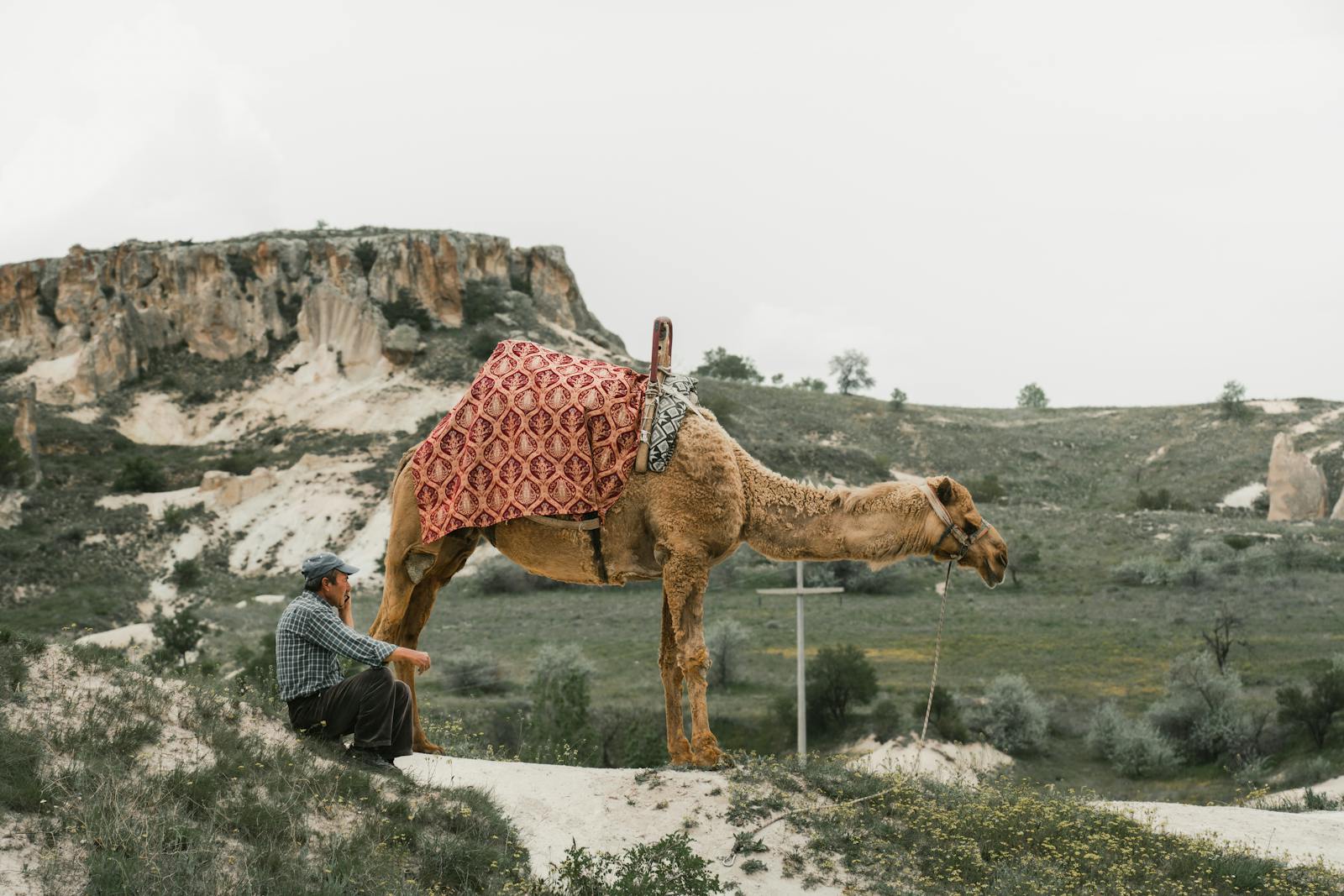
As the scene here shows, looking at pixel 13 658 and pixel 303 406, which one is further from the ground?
pixel 303 406

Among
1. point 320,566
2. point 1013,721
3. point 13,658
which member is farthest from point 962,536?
point 1013,721

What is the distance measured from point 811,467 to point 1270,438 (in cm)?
3361

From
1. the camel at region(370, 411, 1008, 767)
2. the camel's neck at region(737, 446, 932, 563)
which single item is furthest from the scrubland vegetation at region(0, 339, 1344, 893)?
the camel's neck at region(737, 446, 932, 563)

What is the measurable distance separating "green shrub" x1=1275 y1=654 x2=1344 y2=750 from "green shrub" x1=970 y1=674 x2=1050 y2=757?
475 centimetres

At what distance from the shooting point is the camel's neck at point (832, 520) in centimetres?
880

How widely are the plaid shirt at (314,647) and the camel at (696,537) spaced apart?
1334mm

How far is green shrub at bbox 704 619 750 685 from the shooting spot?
29.4 metres

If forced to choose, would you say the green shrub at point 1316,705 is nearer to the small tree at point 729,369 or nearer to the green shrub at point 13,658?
the green shrub at point 13,658

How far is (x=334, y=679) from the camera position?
7695mm

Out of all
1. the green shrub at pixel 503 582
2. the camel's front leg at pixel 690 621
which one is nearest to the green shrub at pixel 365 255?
the green shrub at pixel 503 582

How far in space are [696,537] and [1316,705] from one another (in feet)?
63.3

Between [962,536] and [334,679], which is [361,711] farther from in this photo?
[962,536]

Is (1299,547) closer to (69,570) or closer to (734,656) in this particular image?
(734,656)

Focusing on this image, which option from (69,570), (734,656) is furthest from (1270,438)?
(69,570)
